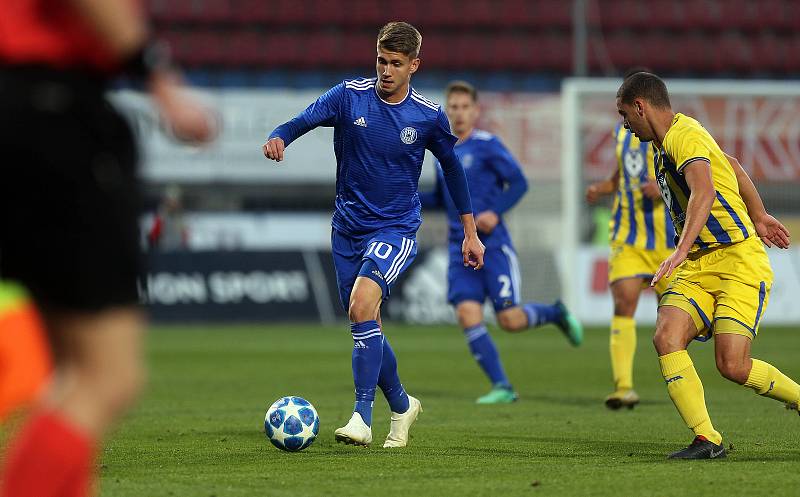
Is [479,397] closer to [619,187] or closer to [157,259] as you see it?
[619,187]

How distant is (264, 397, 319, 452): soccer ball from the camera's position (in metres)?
6.32

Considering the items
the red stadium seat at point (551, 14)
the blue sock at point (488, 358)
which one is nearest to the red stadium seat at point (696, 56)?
the red stadium seat at point (551, 14)

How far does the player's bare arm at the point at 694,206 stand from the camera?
580cm

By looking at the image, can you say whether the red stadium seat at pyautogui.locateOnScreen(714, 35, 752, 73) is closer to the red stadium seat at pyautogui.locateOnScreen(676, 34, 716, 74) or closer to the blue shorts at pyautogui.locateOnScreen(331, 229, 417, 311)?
the red stadium seat at pyautogui.locateOnScreen(676, 34, 716, 74)

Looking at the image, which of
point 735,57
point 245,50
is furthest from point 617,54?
point 245,50

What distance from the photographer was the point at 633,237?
959cm

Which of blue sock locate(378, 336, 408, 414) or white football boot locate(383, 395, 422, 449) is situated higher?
blue sock locate(378, 336, 408, 414)

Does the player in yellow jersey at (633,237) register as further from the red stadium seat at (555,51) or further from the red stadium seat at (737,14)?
the red stadium seat at (737,14)

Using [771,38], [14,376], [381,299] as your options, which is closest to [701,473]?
[381,299]

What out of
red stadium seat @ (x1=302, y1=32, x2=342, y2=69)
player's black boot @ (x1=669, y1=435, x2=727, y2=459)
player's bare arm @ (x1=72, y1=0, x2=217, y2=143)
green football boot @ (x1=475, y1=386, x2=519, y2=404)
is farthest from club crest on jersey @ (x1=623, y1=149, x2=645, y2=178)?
red stadium seat @ (x1=302, y1=32, x2=342, y2=69)

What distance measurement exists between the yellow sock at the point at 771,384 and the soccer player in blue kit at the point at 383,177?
1.56 m

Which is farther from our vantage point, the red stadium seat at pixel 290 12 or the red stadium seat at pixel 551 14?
the red stadium seat at pixel 551 14

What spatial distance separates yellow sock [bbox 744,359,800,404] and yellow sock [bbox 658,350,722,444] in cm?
26

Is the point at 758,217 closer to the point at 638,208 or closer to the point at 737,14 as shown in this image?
the point at 638,208
